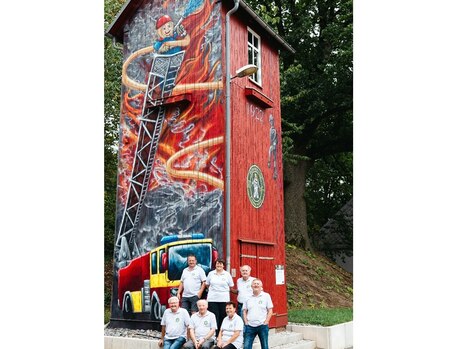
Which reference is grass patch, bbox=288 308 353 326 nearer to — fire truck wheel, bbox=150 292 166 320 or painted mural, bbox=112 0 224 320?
painted mural, bbox=112 0 224 320

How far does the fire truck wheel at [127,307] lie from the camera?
11.0 metres

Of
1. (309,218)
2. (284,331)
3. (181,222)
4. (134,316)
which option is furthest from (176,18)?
(309,218)

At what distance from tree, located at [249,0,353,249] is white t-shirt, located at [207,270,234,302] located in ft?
30.1

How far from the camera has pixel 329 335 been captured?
1094 centimetres

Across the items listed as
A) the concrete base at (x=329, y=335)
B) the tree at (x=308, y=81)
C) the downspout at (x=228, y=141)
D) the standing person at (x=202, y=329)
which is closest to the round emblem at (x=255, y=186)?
the downspout at (x=228, y=141)

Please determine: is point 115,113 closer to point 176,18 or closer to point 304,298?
point 176,18

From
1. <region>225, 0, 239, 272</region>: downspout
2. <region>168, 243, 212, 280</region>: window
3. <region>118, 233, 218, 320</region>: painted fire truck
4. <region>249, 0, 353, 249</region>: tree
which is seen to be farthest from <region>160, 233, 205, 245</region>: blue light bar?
<region>249, 0, 353, 249</region>: tree

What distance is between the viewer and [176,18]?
11398 millimetres

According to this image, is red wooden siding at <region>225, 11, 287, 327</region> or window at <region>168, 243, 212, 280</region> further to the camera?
red wooden siding at <region>225, 11, 287, 327</region>

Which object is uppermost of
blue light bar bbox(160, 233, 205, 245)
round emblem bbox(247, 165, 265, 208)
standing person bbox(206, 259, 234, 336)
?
round emblem bbox(247, 165, 265, 208)

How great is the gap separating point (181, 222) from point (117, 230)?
5.29 feet

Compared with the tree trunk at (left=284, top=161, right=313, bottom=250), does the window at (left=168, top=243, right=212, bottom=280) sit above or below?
below

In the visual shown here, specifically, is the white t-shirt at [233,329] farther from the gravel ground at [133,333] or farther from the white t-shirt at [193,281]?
the gravel ground at [133,333]

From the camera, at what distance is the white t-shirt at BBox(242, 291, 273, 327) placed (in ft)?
27.3
